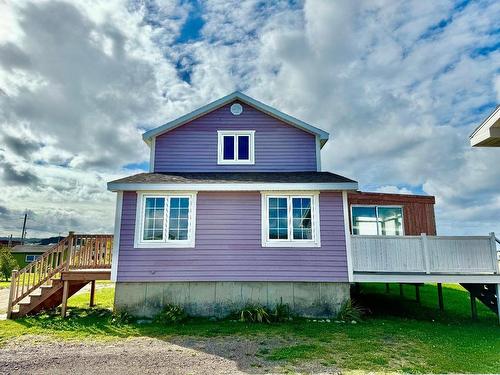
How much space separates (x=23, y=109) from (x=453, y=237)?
19.3 m

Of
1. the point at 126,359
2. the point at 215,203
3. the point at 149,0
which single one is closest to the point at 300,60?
the point at 149,0

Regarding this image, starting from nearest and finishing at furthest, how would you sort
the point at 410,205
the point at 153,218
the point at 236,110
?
1. the point at 153,218
2. the point at 236,110
3. the point at 410,205

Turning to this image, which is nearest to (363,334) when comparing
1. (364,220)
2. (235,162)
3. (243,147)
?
(364,220)

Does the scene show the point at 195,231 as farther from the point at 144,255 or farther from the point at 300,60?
the point at 300,60

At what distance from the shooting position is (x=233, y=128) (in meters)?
11.6

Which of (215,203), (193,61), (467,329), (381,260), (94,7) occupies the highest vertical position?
(193,61)

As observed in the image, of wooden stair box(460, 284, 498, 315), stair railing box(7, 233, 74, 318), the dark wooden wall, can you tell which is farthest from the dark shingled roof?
wooden stair box(460, 284, 498, 315)

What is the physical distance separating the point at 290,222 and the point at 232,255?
215 centimetres

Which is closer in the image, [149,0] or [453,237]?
[453,237]

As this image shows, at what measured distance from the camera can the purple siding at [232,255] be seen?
30.6 ft

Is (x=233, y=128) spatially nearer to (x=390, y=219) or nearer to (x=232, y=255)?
(x=232, y=255)

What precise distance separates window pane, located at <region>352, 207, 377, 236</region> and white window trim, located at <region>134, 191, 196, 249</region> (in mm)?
7410

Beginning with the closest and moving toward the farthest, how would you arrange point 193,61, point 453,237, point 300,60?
point 453,237, point 300,60, point 193,61

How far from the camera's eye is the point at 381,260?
369 inches
